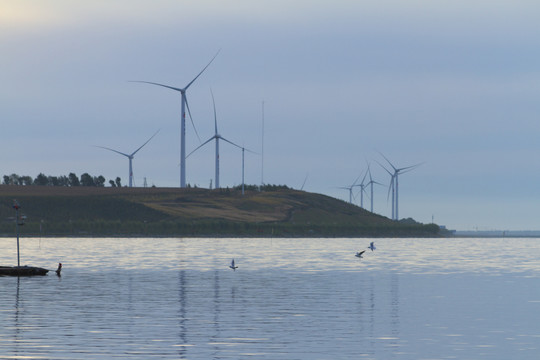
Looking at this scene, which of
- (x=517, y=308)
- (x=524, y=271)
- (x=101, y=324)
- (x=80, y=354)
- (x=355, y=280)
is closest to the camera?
(x=80, y=354)

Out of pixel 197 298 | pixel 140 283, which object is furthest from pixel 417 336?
pixel 140 283

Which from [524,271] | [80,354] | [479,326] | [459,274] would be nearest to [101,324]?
[80,354]

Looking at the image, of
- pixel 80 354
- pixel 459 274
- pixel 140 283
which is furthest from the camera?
pixel 459 274

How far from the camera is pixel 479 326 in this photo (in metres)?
53.7

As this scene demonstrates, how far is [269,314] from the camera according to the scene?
59.6 meters

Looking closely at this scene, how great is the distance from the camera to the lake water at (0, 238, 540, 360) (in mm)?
44375

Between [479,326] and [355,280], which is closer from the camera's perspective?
[479,326]

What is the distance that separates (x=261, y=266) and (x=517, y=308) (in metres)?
55.1

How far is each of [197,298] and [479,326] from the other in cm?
2396

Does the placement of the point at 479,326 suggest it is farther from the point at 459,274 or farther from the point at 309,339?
the point at 459,274

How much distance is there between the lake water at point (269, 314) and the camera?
4438cm

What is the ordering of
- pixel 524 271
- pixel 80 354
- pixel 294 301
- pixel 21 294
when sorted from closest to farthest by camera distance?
pixel 80 354
pixel 294 301
pixel 21 294
pixel 524 271

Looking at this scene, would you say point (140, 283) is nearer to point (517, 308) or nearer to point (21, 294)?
point (21, 294)

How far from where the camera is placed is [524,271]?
11306cm
